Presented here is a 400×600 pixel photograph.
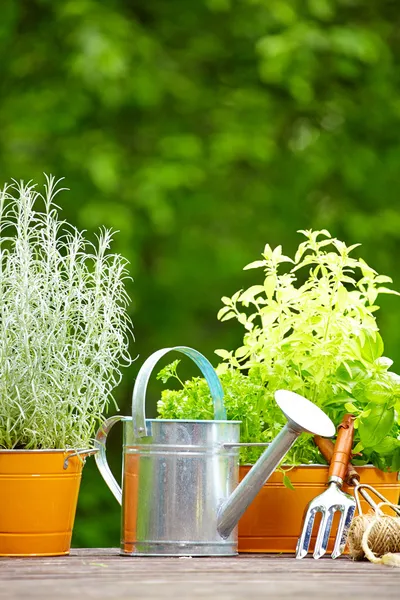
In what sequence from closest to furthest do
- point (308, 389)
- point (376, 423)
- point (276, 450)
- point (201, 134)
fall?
1. point (276, 450)
2. point (376, 423)
3. point (308, 389)
4. point (201, 134)

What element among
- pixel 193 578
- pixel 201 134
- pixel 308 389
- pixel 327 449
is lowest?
pixel 193 578

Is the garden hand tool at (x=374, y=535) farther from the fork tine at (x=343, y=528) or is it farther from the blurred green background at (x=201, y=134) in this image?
the blurred green background at (x=201, y=134)

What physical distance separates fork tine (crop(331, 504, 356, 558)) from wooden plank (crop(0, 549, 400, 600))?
0.03 metres

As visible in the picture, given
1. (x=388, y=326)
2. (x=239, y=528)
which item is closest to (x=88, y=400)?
(x=239, y=528)

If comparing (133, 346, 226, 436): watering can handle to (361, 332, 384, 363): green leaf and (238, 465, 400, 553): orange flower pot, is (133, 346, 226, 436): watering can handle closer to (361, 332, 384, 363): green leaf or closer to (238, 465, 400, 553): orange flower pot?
(238, 465, 400, 553): orange flower pot

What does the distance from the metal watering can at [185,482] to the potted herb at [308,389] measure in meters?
0.12

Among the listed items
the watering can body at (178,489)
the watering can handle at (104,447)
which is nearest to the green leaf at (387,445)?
the watering can body at (178,489)

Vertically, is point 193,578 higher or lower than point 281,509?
A: lower

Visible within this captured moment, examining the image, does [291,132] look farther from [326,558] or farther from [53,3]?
[326,558]

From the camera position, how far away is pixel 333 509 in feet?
5.60

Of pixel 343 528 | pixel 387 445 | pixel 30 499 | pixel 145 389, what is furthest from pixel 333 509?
pixel 30 499

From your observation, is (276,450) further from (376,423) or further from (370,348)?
(370,348)

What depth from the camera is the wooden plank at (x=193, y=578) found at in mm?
1162

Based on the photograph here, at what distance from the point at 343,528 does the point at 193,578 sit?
439 mm
